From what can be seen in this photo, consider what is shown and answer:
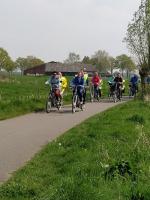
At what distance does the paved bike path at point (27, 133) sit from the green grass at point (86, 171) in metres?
0.33

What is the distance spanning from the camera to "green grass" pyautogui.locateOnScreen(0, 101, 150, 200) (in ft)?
23.4

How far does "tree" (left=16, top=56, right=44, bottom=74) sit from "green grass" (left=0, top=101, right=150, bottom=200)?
456 ft

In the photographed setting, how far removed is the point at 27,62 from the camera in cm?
15450

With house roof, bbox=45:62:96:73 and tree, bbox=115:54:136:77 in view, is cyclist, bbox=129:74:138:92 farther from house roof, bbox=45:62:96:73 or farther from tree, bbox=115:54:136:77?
house roof, bbox=45:62:96:73

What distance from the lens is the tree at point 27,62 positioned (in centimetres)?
15212

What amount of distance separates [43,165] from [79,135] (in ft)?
12.1

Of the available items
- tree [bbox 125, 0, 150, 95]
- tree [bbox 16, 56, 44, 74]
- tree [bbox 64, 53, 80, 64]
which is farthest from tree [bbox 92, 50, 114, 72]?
tree [bbox 125, 0, 150, 95]

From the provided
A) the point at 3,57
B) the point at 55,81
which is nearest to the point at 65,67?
the point at 3,57

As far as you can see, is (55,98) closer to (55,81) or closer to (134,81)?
(55,81)

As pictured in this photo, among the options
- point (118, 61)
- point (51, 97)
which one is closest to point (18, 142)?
point (51, 97)

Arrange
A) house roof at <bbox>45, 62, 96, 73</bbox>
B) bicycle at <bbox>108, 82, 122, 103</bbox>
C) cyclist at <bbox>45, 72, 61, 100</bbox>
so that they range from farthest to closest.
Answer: house roof at <bbox>45, 62, 96, 73</bbox> < bicycle at <bbox>108, 82, 122, 103</bbox> < cyclist at <bbox>45, 72, 61, 100</bbox>

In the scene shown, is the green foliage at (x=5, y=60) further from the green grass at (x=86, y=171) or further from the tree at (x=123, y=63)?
the green grass at (x=86, y=171)

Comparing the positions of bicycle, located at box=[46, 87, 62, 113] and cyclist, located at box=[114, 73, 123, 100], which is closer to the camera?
bicycle, located at box=[46, 87, 62, 113]

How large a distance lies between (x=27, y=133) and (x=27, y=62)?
141m
